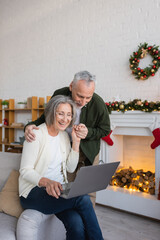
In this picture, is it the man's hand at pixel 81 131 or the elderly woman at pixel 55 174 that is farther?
the man's hand at pixel 81 131

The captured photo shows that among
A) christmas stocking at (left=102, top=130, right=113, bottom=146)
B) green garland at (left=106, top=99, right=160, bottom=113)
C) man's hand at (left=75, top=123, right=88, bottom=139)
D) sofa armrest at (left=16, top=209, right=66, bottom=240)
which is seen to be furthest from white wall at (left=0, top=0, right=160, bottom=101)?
sofa armrest at (left=16, top=209, right=66, bottom=240)

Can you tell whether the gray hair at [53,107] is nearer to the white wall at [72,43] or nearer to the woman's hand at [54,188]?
the woman's hand at [54,188]

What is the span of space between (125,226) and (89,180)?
5.04 ft

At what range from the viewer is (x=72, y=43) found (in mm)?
4055

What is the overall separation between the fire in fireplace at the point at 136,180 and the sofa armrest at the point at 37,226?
5.10 ft

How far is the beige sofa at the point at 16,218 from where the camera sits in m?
1.45

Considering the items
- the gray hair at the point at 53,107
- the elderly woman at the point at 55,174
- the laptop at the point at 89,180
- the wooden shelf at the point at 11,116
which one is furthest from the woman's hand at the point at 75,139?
the wooden shelf at the point at 11,116

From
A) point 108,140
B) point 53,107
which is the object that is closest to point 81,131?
point 53,107

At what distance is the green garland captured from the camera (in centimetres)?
278

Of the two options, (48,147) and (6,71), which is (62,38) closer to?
(6,71)

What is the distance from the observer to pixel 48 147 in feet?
5.58

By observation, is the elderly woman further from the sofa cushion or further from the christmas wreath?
the christmas wreath

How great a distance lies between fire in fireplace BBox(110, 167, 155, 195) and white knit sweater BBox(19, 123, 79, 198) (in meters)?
1.50

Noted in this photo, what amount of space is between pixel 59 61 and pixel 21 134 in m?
1.74
